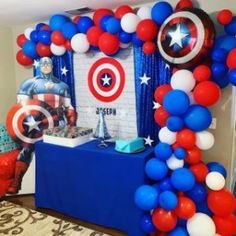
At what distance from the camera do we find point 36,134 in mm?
3037

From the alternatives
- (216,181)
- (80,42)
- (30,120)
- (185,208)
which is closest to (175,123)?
(216,181)

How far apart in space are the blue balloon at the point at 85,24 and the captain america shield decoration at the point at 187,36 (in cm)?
82

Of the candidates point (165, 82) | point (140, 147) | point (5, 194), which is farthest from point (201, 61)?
point (5, 194)

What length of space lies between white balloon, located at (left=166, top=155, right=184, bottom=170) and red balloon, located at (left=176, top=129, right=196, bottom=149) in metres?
0.13

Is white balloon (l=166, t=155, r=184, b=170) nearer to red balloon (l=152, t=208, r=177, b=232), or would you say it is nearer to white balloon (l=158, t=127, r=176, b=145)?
white balloon (l=158, t=127, r=176, b=145)

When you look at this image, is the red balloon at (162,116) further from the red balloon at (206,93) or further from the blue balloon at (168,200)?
the blue balloon at (168,200)

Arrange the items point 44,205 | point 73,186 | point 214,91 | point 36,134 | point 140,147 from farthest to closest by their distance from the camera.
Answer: point 36,134 < point 44,205 < point 73,186 < point 140,147 < point 214,91

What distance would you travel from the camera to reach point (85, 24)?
251cm

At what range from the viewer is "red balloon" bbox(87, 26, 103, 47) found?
2428mm

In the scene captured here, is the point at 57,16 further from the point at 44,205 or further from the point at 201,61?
the point at 44,205

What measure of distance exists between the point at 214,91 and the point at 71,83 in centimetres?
166

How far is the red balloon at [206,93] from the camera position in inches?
74.7

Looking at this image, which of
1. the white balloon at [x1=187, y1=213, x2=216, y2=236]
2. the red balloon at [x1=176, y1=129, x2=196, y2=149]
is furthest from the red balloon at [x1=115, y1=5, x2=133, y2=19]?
the white balloon at [x1=187, y1=213, x2=216, y2=236]

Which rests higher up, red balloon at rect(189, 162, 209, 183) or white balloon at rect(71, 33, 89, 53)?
white balloon at rect(71, 33, 89, 53)
